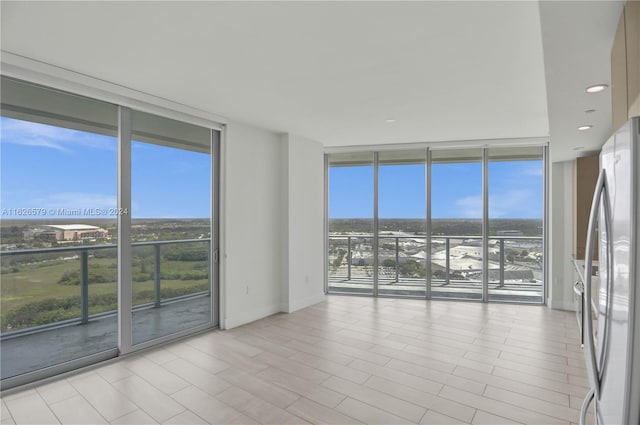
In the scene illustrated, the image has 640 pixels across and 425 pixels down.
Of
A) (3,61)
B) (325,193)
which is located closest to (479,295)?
(325,193)

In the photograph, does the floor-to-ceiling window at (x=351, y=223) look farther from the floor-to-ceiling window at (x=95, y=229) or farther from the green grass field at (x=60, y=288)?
the green grass field at (x=60, y=288)

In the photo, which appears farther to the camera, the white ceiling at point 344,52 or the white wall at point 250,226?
the white wall at point 250,226

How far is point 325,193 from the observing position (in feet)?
22.0

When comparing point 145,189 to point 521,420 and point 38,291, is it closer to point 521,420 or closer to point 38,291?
point 38,291

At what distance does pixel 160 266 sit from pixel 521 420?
366 cm

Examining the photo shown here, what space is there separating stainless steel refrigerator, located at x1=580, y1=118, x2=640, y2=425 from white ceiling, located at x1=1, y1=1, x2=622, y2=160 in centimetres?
79

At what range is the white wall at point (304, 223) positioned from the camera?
5.46 metres

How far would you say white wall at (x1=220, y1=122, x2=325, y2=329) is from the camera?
4.66 metres

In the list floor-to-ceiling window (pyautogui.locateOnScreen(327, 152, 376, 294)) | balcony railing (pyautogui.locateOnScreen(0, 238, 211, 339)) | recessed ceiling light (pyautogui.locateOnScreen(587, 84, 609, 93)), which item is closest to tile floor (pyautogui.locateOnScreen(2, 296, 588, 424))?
balcony railing (pyautogui.locateOnScreen(0, 238, 211, 339))

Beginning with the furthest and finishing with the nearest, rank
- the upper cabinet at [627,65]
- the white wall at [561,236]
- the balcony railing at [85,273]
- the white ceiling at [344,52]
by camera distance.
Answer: the white wall at [561,236] → the balcony railing at [85,273] → the white ceiling at [344,52] → the upper cabinet at [627,65]

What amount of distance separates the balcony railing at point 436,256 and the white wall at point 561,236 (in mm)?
323

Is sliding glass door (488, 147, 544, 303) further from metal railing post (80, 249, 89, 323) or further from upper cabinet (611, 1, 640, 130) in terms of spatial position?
metal railing post (80, 249, 89, 323)

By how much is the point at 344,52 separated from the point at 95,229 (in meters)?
2.80

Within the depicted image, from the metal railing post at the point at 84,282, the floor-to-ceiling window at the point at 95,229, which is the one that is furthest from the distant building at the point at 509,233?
the metal railing post at the point at 84,282
